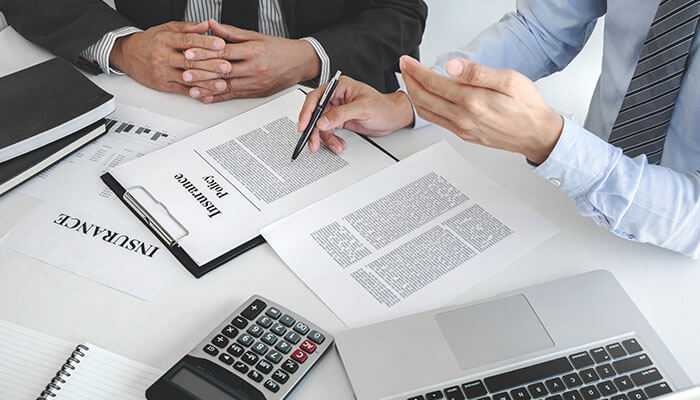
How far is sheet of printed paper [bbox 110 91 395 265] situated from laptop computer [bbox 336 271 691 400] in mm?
217

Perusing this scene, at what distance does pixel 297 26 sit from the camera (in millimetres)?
1347

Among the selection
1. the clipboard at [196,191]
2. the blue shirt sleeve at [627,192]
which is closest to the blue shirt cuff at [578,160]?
the blue shirt sleeve at [627,192]

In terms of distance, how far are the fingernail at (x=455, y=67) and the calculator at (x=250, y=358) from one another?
32 cm

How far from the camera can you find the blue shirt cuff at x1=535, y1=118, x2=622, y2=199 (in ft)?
2.65

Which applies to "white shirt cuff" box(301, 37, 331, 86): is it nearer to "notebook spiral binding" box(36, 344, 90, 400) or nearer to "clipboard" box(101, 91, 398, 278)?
"clipboard" box(101, 91, 398, 278)

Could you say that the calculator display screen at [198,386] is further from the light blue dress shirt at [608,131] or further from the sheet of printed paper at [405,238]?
the light blue dress shirt at [608,131]

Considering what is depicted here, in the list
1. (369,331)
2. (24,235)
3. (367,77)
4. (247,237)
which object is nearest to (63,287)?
(24,235)

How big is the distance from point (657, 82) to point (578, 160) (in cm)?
22

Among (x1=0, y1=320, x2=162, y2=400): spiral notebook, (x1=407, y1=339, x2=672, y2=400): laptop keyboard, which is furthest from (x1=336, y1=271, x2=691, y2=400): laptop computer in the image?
(x1=0, y1=320, x2=162, y2=400): spiral notebook

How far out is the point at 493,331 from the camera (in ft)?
2.44

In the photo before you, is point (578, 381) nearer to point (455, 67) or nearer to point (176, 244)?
point (455, 67)

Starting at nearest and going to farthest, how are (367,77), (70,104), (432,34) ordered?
1. (70,104)
2. (367,77)
3. (432,34)

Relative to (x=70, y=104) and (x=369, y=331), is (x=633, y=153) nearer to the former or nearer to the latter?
(x=369, y=331)

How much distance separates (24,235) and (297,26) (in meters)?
0.70
